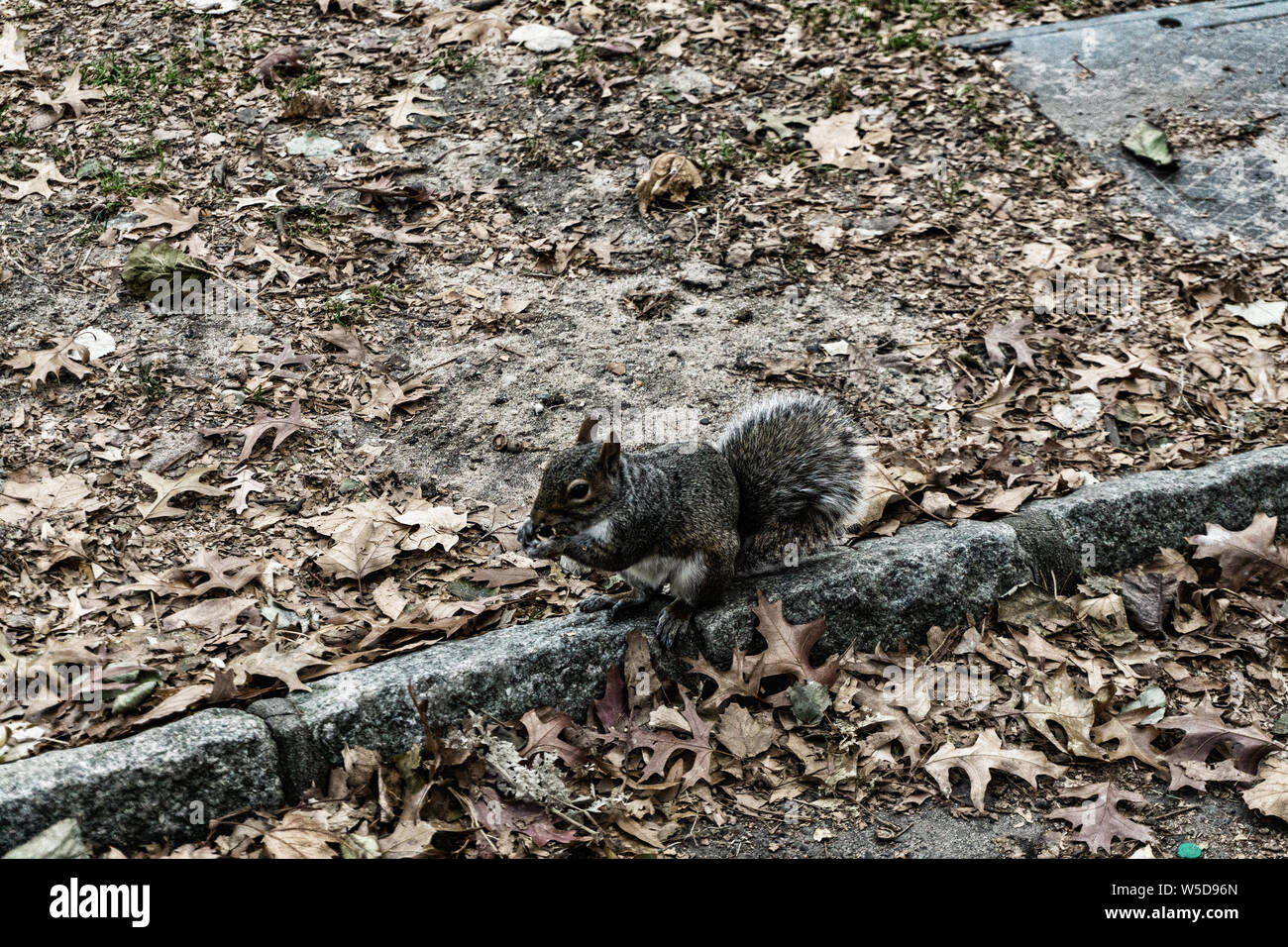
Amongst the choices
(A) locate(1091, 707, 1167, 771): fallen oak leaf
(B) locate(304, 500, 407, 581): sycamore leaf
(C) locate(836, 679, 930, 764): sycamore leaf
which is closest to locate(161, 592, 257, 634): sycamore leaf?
(B) locate(304, 500, 407, 581): sycamore leaf

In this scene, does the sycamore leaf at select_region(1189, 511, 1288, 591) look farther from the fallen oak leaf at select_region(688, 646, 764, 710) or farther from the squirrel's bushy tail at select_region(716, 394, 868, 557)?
the fallen oak leaf at select_region(688, 646, 764, 710)

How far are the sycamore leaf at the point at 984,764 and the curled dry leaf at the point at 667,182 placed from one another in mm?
3235

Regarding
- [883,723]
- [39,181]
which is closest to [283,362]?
[39,181]

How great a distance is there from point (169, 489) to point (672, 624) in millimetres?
1843

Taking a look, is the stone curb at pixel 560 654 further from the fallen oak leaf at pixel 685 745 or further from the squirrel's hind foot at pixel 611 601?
the fallen oak leaf at pixel 685 745

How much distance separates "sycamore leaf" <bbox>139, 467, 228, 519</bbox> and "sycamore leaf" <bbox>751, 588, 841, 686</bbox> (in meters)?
1.97

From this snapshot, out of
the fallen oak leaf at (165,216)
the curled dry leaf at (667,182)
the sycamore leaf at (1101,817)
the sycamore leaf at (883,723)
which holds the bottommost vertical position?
the sycamore leaf at (883,723)

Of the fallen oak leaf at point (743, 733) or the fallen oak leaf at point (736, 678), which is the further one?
the fallen oak leaf at point (736, 678)

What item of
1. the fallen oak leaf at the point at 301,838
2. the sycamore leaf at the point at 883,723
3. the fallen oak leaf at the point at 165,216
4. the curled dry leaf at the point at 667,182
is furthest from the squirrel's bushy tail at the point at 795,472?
the fallen oak leaf at the point at 165,216

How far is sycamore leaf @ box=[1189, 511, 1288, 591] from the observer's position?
3.84 meters

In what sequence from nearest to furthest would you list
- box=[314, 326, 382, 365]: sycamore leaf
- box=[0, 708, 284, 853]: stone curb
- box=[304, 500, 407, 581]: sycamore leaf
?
box=[0, 708, 284, 853]: stone curb
box=[304, 500, 407, 581]: sycamore leaf
box=[314, 326, 382, 365]: sycamore leaf

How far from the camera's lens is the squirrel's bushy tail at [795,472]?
3529mm

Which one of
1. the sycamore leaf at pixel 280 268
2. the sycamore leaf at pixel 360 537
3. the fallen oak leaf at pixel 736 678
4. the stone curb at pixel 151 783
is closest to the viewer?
the stone curb at pixel 151 783
